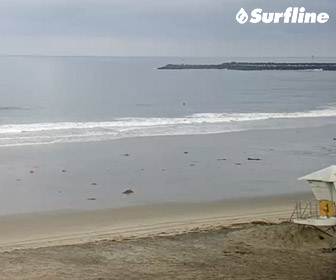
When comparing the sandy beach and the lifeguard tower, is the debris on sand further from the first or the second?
the lifeguard tower

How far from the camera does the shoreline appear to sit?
1270cm

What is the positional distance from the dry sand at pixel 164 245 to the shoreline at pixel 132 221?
0.07ft

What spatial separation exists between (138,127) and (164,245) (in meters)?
23.5

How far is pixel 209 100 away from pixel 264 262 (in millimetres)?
49924

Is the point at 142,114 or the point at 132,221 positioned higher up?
the point at 142,114

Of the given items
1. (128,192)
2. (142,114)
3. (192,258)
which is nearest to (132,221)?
(128,192)

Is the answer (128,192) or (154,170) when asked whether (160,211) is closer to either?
(128,192)

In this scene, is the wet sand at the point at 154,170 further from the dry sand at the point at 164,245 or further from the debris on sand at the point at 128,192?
the dry sand at the point at 164,245

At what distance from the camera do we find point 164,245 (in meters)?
11.5

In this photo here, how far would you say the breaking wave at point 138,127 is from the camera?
2944 centimetres

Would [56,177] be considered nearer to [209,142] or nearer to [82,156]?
[82,156]

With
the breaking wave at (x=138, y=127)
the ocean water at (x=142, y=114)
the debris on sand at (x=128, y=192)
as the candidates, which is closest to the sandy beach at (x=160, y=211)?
the debris on sand at (x=128, y=192)

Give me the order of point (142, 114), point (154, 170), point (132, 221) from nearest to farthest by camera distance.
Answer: point (132, 221), point (154, 170), point (142, 114)

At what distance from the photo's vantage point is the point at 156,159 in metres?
23.0
